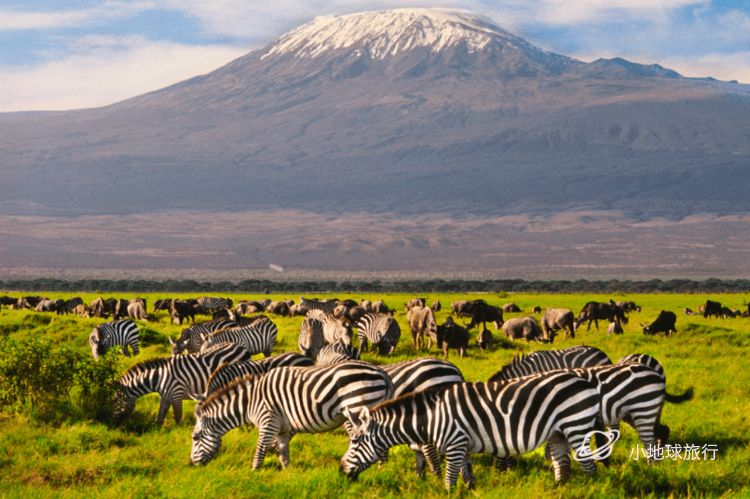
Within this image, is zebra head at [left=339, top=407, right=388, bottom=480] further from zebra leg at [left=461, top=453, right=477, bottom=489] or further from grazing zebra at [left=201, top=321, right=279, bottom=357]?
grazing zebra at [left=201, top=321, right=279, bottom=357]

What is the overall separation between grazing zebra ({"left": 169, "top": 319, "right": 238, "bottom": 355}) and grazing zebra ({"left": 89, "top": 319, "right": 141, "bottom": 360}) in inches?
62.4

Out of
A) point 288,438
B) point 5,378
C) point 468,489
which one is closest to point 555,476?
point 468,489

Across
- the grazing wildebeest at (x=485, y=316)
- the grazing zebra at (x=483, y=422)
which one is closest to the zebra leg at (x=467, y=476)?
the grazing zebra at (x=483, y=422)

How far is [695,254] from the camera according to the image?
19988cm

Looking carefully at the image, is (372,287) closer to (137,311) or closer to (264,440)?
(137,311)

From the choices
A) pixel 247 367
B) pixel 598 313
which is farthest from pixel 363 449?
pixel 598 313

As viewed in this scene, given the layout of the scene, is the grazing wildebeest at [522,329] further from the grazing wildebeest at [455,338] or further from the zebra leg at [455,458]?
the zebra leg at [455,458]

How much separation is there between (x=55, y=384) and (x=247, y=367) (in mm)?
3681

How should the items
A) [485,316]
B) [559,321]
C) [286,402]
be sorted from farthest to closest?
[485,316] → [559,321] → [286,402]

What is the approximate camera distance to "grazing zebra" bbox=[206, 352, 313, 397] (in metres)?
15.7

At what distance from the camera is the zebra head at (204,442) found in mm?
13227

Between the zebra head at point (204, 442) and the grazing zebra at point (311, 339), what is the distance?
→ 10.5 meters

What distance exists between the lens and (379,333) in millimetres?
27469

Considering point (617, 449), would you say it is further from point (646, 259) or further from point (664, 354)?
point (646, 259)
